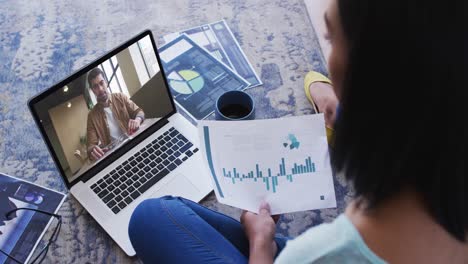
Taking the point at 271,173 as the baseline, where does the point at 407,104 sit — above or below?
above

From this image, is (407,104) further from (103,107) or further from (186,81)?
(186,81)

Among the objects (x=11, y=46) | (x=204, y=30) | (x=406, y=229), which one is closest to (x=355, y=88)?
(x=406, y=229)

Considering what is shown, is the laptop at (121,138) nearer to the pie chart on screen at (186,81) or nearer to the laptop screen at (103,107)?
the laptop screen at (103,107)

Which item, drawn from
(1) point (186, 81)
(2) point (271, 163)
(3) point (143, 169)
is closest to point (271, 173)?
(2) point (271, 163)

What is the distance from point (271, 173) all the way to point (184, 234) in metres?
0.19

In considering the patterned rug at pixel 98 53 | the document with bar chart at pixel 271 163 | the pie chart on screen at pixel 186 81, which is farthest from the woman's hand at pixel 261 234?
the pie chart on screen at pixel 186 81

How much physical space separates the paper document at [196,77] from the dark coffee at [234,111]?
0.14 m

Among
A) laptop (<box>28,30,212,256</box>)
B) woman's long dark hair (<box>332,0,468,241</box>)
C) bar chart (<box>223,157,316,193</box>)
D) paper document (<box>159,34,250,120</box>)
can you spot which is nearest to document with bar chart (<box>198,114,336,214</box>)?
bar chart (<box>223,157,316,193</box>)

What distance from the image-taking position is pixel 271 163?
88cm

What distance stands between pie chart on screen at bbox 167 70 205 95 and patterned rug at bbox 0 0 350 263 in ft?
0.45

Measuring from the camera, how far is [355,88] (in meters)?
0.46

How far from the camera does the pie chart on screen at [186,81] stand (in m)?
1.14

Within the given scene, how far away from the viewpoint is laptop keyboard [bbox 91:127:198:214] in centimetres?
93

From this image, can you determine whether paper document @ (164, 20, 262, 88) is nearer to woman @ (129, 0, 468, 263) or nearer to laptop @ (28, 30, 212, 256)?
laptop @ (28, 30, 212, 256)
